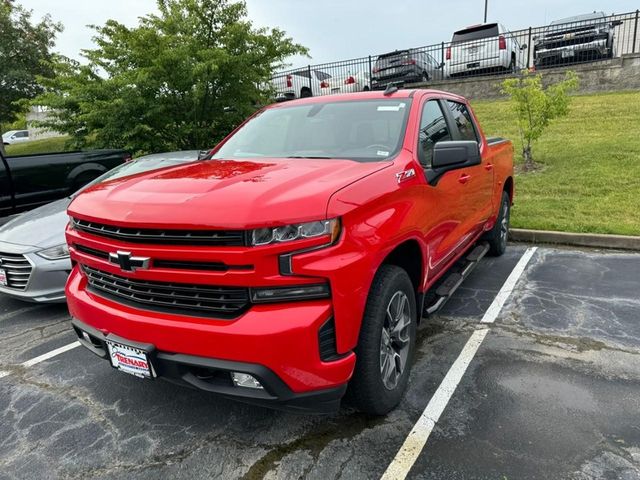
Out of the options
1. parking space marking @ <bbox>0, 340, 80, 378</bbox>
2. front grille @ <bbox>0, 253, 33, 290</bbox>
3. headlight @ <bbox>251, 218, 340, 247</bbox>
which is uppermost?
headlight @ <bbox>251, 218, 340, 247</bbox>

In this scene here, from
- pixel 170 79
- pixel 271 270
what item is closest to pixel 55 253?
pixel 271 270

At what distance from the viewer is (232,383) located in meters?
2.19

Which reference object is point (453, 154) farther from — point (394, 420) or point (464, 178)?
point (394, 420)

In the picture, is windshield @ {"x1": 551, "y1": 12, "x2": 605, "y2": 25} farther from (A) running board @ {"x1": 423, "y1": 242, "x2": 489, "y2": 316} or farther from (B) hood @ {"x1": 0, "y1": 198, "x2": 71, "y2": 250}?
(B) hood @ {"x1": 0, "y1": 198, "x2": 71, "y2": 250}

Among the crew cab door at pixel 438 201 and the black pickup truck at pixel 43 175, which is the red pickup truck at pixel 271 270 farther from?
the black pickup truck at pixel 43 175

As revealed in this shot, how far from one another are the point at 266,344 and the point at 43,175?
6767 millimetres

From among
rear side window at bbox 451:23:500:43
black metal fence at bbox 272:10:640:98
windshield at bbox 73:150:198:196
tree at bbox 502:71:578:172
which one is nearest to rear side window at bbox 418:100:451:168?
windshield at bbox 73:150:198:196

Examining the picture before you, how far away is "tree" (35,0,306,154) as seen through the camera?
29.5 feet

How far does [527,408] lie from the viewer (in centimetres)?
275

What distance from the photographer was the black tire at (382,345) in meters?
2.37

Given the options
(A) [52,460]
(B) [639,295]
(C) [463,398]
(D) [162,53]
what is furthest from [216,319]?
(D) [162,53]

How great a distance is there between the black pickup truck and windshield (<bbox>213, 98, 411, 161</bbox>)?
474 centimetres

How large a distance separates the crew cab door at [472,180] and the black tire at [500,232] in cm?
70

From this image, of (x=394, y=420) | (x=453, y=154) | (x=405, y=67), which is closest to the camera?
(x=394, y=420)
